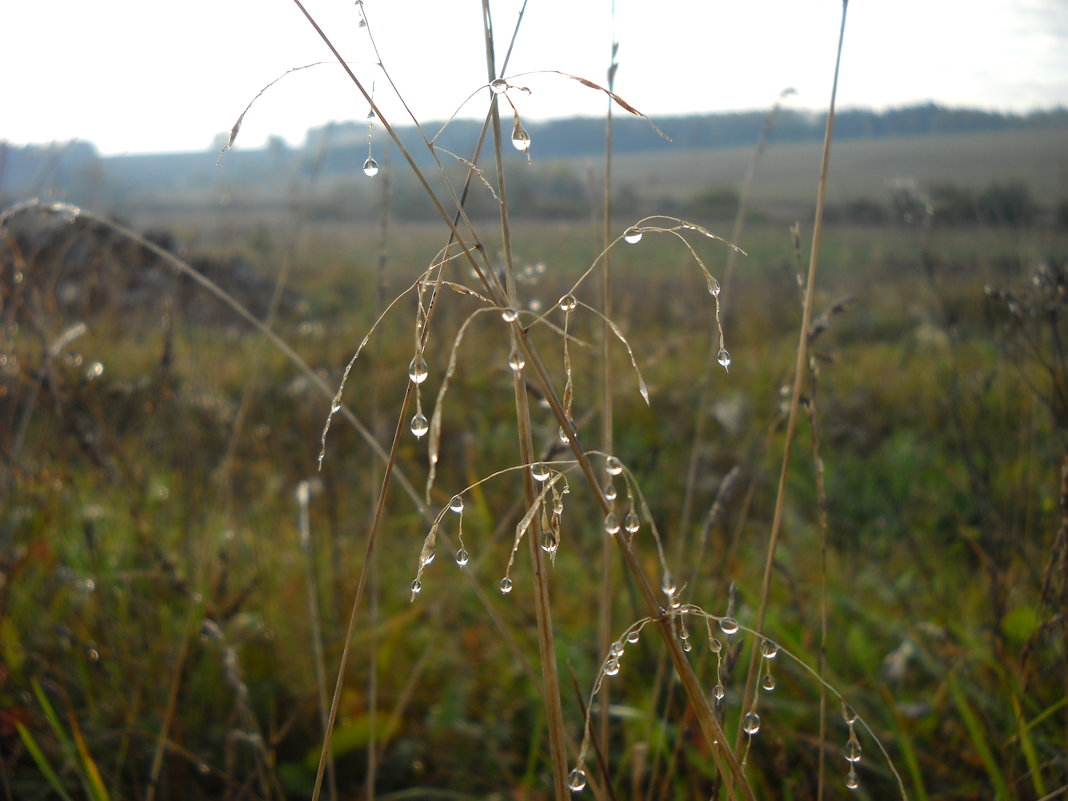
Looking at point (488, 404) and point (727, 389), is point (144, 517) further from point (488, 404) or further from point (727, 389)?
point (727, 389)

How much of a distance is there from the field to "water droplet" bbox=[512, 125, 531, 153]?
0.05 m

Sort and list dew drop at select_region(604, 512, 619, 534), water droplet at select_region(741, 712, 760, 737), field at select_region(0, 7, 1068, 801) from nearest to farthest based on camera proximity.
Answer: dew drop at select_region(604, 512, 619, 534) → water droplet at select_region(741, 712, 760, 737) → field at select_region(0, 7, 1068, 801)

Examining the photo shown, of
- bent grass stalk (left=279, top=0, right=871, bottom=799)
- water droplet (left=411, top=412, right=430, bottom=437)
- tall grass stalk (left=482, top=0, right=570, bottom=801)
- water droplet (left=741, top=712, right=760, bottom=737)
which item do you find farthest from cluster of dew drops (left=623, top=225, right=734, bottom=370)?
water droplet (left=741, top=712, right=760, bottom=737)

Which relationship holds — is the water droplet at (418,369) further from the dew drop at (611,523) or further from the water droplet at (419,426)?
the dew drop at (611,523)

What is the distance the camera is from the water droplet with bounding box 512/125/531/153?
23.1 inches

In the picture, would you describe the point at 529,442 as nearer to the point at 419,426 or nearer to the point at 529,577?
the point at 419,426

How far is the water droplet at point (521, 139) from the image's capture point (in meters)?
0.59

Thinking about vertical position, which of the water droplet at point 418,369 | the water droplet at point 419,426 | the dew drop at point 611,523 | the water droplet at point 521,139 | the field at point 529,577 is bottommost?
the field at point 529,577

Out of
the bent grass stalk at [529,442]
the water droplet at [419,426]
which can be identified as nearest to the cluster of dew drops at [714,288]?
the bent grass stalk at [529,442]

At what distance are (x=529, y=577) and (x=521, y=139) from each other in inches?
66.6

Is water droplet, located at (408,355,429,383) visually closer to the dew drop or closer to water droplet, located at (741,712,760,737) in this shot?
the dew drop

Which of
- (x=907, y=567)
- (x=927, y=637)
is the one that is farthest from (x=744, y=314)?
(x=927, y=637)

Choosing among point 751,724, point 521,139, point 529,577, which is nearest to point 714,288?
point 521,139

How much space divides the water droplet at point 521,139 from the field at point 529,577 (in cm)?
5
